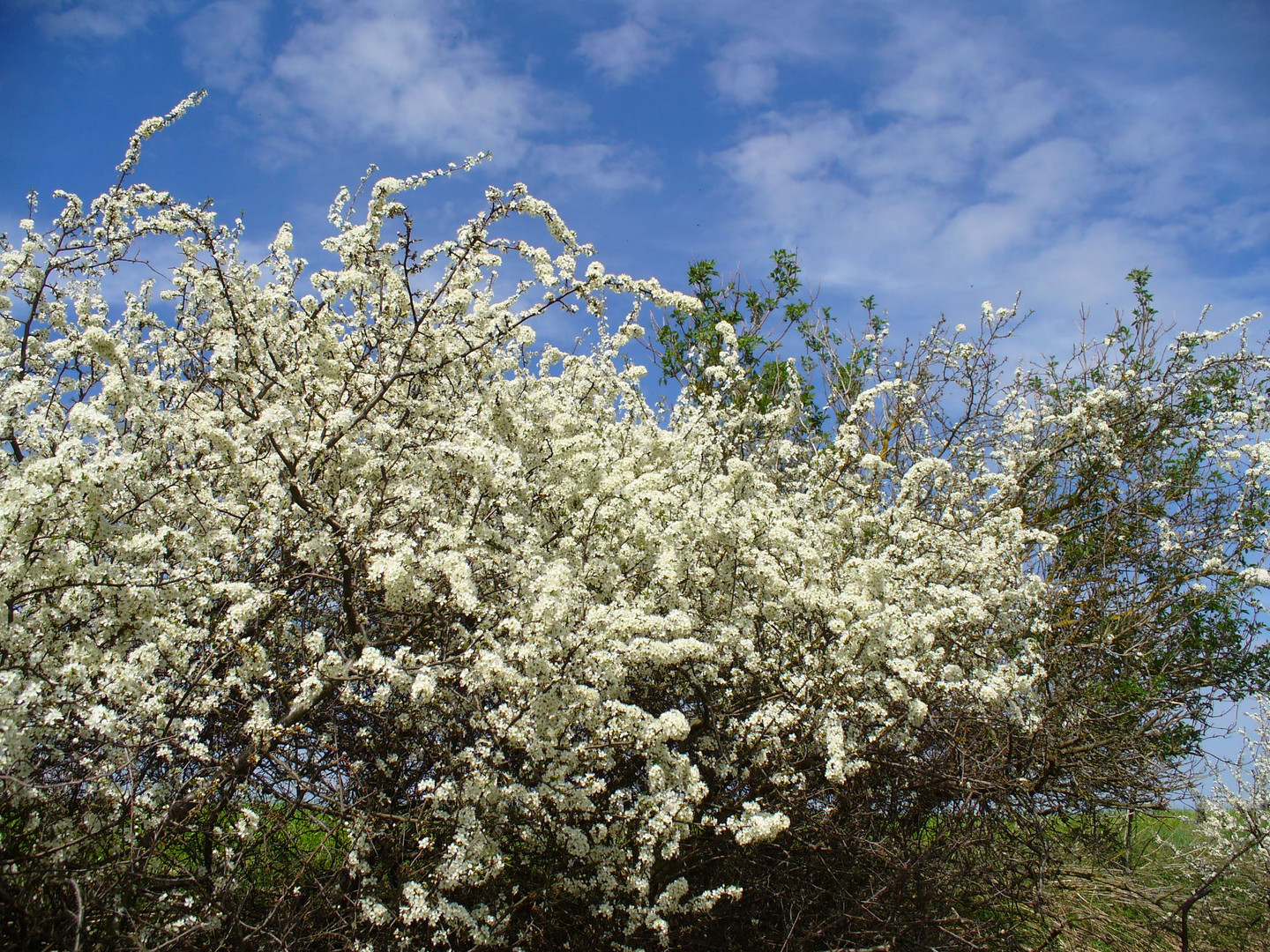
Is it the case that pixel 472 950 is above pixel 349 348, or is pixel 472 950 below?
below

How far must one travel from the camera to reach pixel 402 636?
4211mm

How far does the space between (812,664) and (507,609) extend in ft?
5.93

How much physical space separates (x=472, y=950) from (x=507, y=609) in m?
1.56

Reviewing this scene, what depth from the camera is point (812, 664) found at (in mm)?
4508

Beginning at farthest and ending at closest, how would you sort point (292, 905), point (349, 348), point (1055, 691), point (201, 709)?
1. point (1055, 691)
2. point (349, 348)
3. point (292, 905)
4. point (201, 709)

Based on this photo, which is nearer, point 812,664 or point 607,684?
point 607,684

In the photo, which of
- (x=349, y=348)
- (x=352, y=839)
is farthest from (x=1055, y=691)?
(x=349, y=348)

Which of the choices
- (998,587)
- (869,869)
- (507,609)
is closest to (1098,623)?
(998,587)

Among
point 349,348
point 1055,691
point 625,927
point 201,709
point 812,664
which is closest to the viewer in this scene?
point 201,709

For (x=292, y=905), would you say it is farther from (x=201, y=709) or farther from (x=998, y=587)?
(x=998, y=587)

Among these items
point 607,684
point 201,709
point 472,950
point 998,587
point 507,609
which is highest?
point 998,587

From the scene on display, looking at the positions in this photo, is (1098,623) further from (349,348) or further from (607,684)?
(349,348)

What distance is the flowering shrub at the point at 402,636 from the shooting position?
3041 millimetres

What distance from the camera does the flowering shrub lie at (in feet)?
9.98
